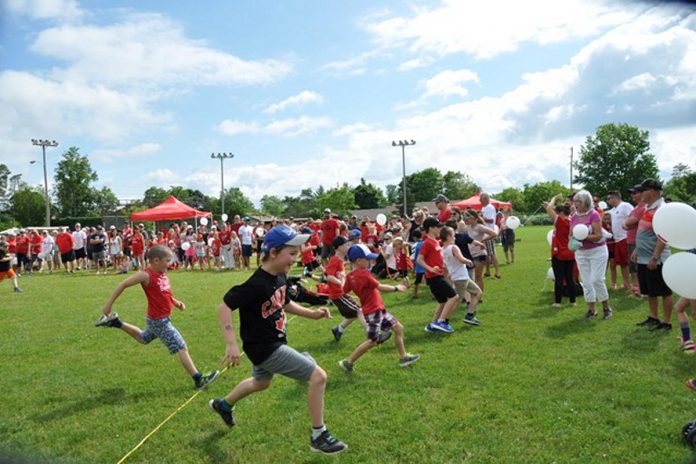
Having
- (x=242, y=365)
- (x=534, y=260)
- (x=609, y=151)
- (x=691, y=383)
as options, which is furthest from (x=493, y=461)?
(x=609, y=151)

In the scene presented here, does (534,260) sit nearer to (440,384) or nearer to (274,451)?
A: (440,384)

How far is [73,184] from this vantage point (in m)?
76.1

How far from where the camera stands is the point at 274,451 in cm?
413

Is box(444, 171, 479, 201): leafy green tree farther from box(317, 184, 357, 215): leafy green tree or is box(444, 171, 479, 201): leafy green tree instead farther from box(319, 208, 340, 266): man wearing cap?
box(319, 208, 340, 266): man wearing cap

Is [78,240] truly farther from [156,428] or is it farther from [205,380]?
[156,428]

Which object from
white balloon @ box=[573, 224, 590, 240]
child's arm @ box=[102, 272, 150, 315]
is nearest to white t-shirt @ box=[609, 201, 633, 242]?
white balloon @ box=[573, 224, 590, 240]

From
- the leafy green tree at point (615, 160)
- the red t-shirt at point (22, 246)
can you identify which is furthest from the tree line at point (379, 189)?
the red t-shirt at point (22, 246)

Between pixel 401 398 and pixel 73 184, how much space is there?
83.2 metres

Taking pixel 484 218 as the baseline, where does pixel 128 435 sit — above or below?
below

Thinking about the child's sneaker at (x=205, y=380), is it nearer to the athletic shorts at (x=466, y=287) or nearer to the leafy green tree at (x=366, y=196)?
the athletic shorts at (x=466, y=287)

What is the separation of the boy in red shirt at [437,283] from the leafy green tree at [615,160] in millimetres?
68231

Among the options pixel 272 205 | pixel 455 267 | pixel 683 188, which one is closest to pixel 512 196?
pixel 272 205

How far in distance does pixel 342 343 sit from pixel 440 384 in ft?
7.66

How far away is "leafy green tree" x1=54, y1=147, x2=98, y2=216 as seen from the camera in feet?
A: 246
